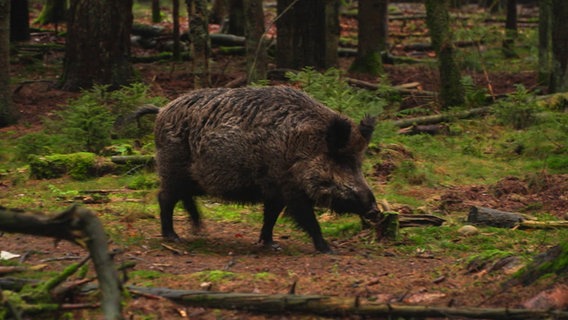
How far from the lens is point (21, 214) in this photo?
18.2 feet

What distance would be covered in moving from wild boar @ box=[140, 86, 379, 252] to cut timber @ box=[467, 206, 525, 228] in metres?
1.54

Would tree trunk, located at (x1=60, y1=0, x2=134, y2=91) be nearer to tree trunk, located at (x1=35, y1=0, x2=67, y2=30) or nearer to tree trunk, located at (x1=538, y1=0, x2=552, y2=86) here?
tree trunk, located at (x1=538, y1=0, x2=552, y2=86)

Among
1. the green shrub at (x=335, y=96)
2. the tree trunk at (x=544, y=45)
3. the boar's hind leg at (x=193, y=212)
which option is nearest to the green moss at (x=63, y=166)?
the boar's hind leg at (x=193, y=212)

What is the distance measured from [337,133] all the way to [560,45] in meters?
10.9

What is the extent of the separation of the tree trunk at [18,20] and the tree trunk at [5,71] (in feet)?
29.4

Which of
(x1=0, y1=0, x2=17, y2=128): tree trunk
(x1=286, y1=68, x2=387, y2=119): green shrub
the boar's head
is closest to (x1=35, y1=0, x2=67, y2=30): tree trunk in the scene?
(x1=0, y1=0, x2=17, y2=128): tree trunk

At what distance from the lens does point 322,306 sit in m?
6.34

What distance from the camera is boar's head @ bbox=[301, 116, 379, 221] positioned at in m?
8.88

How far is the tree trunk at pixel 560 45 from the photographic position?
1795 centimetres

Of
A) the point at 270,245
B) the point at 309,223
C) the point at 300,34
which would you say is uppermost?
the point at 300,34

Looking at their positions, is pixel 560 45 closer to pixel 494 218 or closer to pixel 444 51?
pixel 444 51

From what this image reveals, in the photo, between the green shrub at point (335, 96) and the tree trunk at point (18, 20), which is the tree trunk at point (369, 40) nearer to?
the green shrub at point (335, 96)

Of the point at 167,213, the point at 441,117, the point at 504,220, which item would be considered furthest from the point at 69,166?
the point at 441,117

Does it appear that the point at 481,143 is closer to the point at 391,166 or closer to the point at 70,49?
the point at 391,166
